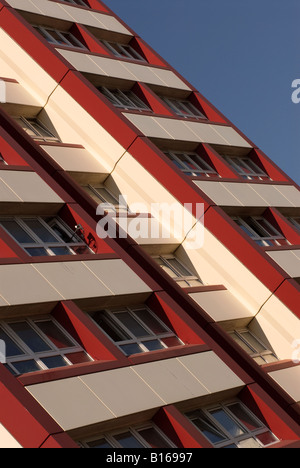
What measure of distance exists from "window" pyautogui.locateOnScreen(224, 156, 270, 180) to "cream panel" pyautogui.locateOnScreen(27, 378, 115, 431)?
660 inches

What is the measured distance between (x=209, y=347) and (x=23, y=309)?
5.41m

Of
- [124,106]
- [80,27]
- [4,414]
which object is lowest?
[4,414]

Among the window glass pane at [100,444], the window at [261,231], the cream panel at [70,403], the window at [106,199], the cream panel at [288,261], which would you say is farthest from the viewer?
the window at [261,231]

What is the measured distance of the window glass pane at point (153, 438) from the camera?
18.6 meters

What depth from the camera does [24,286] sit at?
19.6m

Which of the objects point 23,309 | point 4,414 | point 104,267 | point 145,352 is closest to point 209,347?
point 145,352

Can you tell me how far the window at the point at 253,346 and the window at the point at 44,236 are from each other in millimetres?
6138

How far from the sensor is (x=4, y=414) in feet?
53.2

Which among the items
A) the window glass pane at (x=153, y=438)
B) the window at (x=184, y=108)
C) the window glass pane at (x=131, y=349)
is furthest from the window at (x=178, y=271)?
the window at (x=184, y=108)

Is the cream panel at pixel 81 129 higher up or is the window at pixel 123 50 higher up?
the window at pixel 123 50

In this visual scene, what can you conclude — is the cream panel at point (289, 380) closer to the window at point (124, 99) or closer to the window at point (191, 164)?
the window at point (191, 164)

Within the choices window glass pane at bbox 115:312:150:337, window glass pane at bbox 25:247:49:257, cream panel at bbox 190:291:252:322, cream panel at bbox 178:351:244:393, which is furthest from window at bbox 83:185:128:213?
cream panel at bbox 178:351:244:393

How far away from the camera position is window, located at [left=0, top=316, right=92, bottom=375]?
18.5 meters
